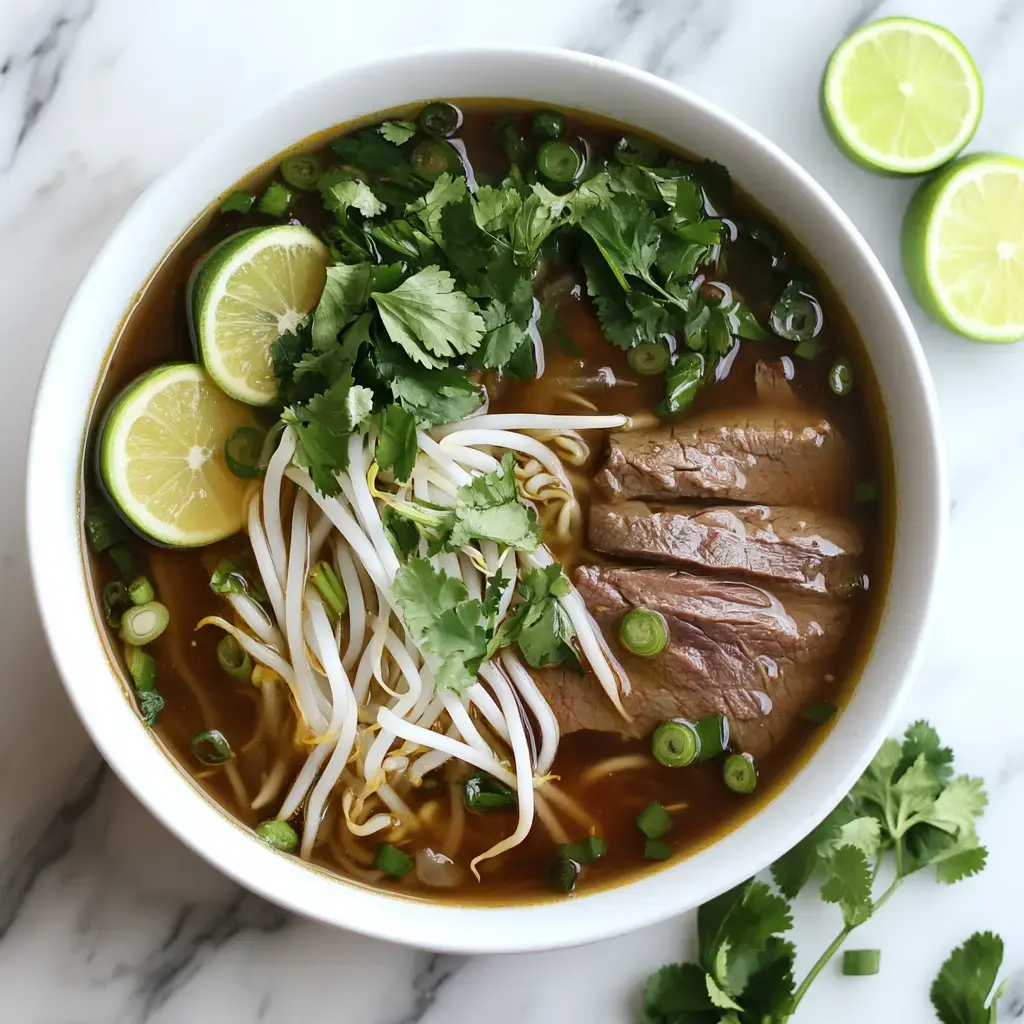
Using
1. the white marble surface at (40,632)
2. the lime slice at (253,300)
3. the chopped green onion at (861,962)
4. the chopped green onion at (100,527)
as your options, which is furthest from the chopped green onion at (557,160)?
the chopped green onion at (861,962)

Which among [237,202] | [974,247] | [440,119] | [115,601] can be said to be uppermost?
[974,247]

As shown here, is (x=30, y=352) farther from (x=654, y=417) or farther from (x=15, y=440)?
(x=654, y=417)

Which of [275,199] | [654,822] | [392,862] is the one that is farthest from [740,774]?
[275,199]

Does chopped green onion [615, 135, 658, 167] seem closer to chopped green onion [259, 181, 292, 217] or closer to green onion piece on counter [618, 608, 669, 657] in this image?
chopped green onion [259, 181, 292, 217]

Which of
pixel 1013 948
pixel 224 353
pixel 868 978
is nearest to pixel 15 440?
pixel 224 353

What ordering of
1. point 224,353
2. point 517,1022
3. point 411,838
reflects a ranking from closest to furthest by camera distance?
point 224,353, point 411,838, point 517,1022

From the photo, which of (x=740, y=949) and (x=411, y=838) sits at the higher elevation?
(x=740, y=949)

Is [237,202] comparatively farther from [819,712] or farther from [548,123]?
[819,712]
